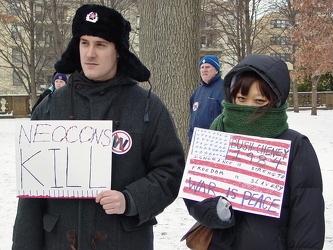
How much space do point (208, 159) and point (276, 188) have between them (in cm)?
35

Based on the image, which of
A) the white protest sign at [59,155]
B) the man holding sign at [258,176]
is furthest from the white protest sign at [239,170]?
the white protest sign at [59,155]

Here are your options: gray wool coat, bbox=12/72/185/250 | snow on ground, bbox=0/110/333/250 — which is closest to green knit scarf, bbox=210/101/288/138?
gray wool coat, bbox=12/72/185/250

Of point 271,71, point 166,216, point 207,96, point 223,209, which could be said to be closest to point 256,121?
point 271,71

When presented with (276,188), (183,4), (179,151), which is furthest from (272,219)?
(183,4)

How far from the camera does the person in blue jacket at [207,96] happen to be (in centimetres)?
612

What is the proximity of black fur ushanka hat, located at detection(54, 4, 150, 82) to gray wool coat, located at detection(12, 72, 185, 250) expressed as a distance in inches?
3.1

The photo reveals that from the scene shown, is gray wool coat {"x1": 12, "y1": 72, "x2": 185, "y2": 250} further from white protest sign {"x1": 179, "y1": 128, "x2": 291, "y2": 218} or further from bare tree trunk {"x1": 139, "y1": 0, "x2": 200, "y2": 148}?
bare tree trunk {"x1": 139, "y1": 0, "x2": 200, "y2": 148}

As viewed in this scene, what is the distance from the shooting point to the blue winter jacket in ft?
20.1

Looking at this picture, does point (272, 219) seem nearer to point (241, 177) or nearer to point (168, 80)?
point (241, 177)

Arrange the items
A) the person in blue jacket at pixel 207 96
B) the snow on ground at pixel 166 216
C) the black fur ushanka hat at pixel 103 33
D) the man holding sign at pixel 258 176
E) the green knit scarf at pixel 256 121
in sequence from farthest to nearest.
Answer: the person in blue jacket at pixel 207 96 → the snow on ground at pixel 166 216 → the black fur ushanka hat at pixel 103 33 → the green knit scarf at pixel 256 121 → the man holding sign at pixel 258 176

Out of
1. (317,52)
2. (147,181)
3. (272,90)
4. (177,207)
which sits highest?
(317,52)

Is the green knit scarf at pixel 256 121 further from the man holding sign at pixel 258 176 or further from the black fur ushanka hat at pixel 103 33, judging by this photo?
the black fur ushanka hat at pixel 103 33

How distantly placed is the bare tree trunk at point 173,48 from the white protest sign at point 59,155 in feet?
14.8

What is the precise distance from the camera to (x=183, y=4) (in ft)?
21.0
